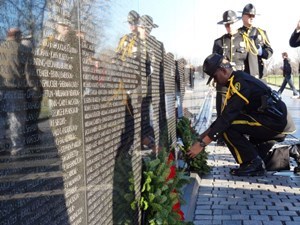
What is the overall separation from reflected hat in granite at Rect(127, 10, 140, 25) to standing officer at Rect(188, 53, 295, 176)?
217 cm

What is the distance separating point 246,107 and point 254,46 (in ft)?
7.25

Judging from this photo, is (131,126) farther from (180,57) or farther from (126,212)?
(180,57)

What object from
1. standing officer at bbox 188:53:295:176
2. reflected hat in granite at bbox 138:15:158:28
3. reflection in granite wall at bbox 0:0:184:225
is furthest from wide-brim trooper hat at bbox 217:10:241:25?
reflection in granite wall at bbox 0:0:184:225

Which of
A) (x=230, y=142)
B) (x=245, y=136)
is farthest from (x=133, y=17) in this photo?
(x=245, y=136)

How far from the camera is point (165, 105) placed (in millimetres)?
5383

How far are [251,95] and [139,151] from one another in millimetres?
2706

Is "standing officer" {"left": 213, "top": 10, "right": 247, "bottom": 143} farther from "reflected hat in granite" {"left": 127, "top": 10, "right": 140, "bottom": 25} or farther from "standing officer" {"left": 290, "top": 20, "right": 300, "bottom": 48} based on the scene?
"reflected hat in granite" {"left": 127, "top": 10, "right": 140, "bottom": 25}

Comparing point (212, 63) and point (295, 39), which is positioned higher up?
point (295, 39)

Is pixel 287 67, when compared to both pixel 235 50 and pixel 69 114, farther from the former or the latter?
pixel 69 114

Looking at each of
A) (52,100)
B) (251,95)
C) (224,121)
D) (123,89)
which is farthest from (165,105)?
(52,100)

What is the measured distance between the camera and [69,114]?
2.01 meters

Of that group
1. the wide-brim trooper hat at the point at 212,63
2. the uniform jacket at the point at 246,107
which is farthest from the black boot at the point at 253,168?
the wide-brim trooper hat at the point at 212,63

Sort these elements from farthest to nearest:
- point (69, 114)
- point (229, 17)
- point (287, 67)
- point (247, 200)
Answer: point (287, 67) < point (229, 17) < point (247, 200) < point (69, 114)

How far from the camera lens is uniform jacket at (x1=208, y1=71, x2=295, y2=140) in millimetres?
5578
